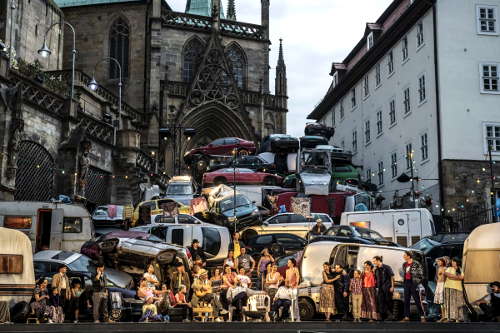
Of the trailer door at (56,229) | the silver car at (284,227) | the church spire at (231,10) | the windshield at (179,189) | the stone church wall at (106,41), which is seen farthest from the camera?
the church spire at (231,10)

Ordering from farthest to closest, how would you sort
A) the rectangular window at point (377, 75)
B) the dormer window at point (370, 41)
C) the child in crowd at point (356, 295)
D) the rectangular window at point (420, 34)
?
the dormer window at point (370, 41)
the rectangular window at point (377, 75)
the rectangular window at point (420, 34)
the child in crowd at point (356, 295)

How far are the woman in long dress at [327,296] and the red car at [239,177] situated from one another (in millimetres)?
19476

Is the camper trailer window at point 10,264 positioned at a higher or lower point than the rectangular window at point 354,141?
lower

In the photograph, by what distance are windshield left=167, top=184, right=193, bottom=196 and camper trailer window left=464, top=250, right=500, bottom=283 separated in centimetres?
1905

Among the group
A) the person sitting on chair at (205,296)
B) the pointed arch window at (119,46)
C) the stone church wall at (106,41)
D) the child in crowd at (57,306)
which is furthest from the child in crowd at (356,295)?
the pointed arch window at (119,46)

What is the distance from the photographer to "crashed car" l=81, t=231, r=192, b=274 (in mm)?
19375

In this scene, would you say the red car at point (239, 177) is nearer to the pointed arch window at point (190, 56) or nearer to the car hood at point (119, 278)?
the car hood at point (119, 278)

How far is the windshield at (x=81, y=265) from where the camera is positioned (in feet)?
60.5

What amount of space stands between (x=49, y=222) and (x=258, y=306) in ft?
31.1

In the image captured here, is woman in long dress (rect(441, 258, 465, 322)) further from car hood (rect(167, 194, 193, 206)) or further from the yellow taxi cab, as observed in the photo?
car hood (rect(167, 194, 193, 206))

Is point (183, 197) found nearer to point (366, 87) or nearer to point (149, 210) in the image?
point (149, 210)

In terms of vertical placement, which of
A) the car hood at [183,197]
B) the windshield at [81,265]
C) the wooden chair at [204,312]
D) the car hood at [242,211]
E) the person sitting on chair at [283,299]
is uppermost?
the car hood at [183,197]

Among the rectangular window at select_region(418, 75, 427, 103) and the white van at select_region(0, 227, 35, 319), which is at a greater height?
the rectangular window at select_region(418, 75, 427, 103)

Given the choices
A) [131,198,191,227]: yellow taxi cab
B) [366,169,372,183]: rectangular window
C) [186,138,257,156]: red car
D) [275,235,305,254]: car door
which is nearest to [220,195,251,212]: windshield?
[131,198,191,227]: yellow taxi cab
